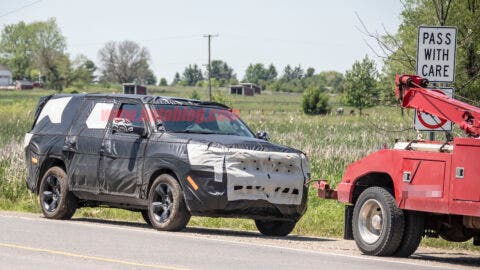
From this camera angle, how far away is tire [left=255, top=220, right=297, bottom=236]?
17.4 m

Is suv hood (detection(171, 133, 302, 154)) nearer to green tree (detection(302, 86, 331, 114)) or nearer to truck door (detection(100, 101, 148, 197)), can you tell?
truck door (detection(100, 101, 148, 197))

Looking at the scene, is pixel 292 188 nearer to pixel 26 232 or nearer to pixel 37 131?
pixel 26 232

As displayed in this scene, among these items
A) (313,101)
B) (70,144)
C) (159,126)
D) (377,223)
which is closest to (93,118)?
(70,144)

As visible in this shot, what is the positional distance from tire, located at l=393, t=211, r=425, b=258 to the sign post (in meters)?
3.69

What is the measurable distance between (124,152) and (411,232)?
5316 mm

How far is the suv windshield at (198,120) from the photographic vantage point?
693 inches

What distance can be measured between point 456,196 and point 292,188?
403 centimetres

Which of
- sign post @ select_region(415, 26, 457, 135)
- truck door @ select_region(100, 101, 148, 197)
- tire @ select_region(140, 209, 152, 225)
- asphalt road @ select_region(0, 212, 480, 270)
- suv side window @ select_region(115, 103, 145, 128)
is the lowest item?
tire @ select_region(140, 209, 152, 225)

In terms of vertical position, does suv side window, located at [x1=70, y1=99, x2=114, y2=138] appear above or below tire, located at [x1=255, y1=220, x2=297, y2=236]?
above

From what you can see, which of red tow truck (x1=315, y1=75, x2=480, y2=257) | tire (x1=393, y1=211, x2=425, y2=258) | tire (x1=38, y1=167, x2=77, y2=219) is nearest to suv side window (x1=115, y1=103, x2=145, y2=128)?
tire (x1=38, y1=167, x2=77, y2=219)

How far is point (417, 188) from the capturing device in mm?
13734

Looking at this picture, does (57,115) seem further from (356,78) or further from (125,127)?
(356,78)

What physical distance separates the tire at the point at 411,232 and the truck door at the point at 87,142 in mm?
5804

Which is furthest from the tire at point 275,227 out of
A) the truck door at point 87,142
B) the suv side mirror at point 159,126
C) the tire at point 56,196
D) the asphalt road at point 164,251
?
the tire at point 56,196
